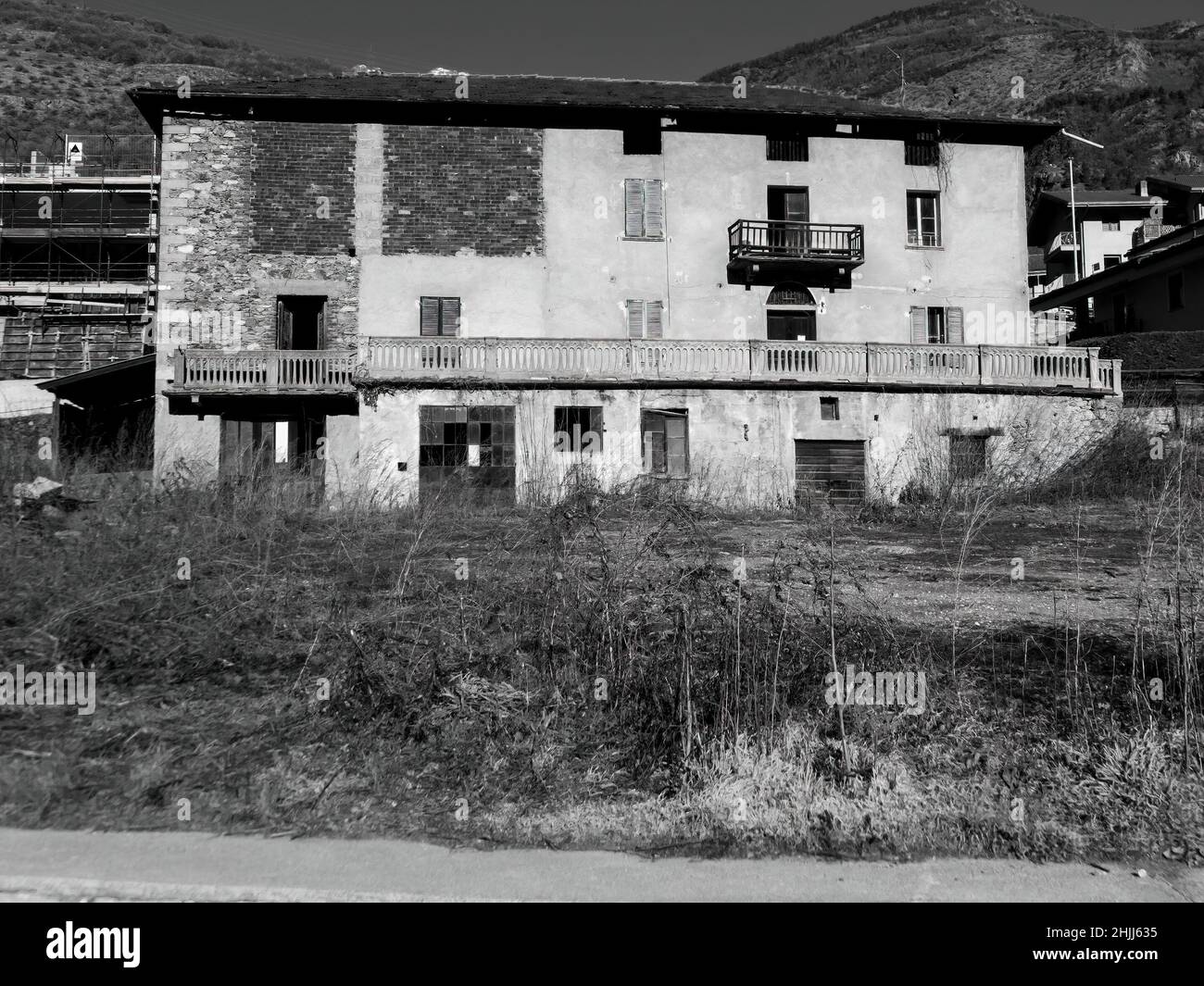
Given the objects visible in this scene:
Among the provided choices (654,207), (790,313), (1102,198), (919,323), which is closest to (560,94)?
(654,207)

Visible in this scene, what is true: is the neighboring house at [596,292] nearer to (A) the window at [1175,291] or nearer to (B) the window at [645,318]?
(B) the window at [645,318]

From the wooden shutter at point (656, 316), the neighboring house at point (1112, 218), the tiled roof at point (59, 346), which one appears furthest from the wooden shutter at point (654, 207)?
the neighboring house at point (1112, 218)

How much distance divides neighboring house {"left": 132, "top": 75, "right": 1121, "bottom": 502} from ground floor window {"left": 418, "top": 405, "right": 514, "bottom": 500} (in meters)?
0.06

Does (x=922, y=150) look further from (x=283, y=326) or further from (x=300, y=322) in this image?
(x=283, y=326)

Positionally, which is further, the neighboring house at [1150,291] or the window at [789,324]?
the neighboring house at [1150,291]

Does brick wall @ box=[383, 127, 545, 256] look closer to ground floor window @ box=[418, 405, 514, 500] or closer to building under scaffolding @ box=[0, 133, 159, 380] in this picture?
ground floor window @ box=[418, 405, 514, 500]

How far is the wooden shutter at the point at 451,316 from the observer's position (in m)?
27.8

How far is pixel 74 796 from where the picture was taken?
17.7ft

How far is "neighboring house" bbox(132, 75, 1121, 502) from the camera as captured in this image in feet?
80.4

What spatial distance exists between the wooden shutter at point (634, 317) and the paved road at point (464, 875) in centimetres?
2482

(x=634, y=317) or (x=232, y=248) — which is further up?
(x=232, y=248)

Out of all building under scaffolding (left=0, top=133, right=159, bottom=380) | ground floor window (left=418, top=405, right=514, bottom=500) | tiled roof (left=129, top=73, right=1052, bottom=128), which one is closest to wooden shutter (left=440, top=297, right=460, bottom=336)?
ground floor window (left=418, top=405, right=514, bottom=500)

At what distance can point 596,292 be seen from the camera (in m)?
28.6

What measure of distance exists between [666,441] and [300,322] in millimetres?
12104
